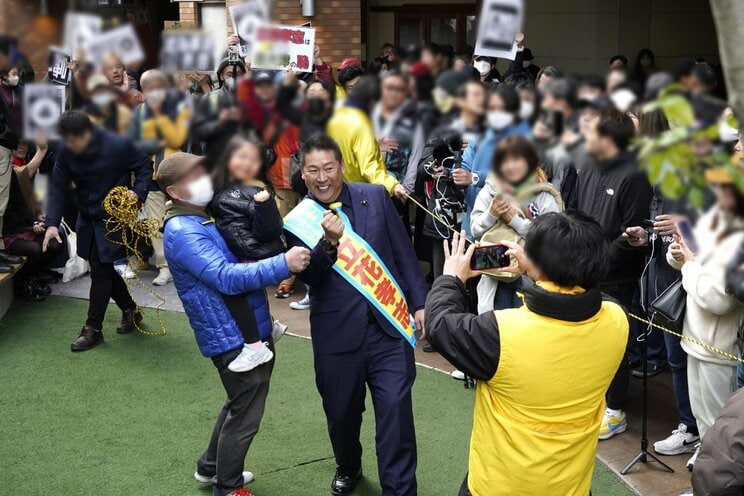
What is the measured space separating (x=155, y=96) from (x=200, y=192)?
5.60 ft

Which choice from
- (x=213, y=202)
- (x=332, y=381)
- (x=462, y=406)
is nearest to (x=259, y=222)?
(x=213, y=202)

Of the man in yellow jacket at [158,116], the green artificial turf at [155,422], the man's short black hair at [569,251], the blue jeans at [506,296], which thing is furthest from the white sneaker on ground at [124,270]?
the man in yellow jacket at [158,116]

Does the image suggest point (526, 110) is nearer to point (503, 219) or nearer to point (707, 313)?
point (707, 313)

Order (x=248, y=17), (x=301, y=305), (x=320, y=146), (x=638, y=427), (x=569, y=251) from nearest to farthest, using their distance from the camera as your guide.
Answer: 1. (x=248, y=17)
2. (x=569, y=251)
3. (x=320, y=146)
4. (x=638, y=427)
5. (x=301, y=305)

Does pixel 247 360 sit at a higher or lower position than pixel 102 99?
lower

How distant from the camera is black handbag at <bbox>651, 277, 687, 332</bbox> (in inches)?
188

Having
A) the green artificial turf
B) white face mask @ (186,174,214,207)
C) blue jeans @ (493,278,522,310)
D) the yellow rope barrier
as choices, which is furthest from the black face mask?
the yellow rope barrier

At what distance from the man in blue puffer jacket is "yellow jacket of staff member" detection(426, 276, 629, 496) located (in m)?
1.08

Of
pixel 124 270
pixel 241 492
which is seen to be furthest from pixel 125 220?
pixel 241 492

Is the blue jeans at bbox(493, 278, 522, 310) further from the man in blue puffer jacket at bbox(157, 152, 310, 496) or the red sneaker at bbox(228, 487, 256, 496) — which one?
the red sneaker at bbox(228, 487, 256, 496)

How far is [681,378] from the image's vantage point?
523cm

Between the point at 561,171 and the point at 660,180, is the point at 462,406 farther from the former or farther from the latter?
the point at 660,180

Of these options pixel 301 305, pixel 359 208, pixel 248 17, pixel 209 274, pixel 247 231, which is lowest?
pixel 301 305

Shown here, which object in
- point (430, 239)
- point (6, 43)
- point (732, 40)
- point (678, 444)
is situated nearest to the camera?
point (732, 40)
